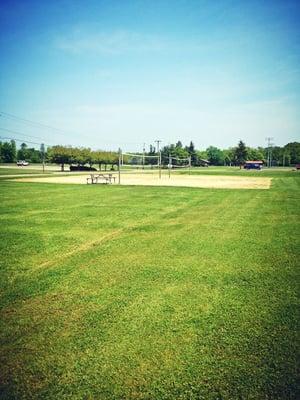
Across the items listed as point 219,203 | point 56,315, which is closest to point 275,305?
point 56,315

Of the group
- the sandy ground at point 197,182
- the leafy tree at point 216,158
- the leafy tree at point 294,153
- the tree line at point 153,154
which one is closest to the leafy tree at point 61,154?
the tree line at point 153,154

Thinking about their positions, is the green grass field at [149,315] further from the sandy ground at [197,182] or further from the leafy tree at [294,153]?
the leafy tree at [294,153]

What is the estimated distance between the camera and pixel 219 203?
17062 millimetres

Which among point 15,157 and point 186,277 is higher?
point 15,157

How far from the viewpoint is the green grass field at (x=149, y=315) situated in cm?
331

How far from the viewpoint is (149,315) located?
467 cm

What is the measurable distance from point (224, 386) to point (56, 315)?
9.23 feet

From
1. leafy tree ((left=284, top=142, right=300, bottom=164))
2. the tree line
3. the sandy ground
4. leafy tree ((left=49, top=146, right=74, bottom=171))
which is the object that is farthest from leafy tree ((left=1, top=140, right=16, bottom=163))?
leafy tree ((left=284, top=142, right=300, bottom=164))

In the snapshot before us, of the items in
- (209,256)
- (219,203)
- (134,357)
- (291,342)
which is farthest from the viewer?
(219,203)

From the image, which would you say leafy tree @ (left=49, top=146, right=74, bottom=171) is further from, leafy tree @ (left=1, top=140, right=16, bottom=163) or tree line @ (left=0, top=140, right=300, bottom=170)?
leafy tree @ (left=1, top=140, right=16, bottom=163)

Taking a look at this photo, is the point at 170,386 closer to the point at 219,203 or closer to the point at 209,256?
the point at 209,256

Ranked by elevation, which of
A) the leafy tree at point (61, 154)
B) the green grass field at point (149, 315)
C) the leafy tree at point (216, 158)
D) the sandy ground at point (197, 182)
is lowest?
the green grass field at point (149, 315)

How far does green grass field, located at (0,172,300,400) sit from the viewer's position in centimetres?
331

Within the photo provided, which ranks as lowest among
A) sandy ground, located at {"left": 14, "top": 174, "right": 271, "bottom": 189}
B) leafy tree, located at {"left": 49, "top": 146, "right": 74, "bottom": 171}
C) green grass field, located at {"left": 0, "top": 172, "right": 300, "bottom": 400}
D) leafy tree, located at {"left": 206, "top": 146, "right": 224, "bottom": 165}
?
green grass field, located at {"left": 0, "top": 172, "right": 300, "bottom": 400}
